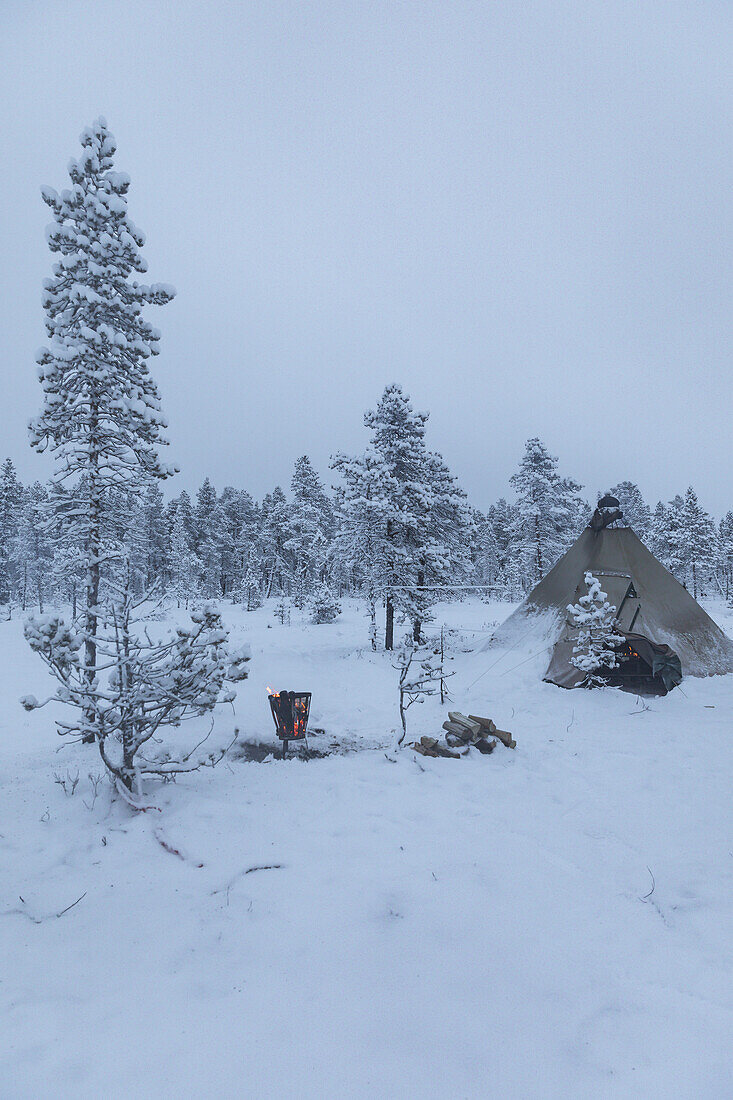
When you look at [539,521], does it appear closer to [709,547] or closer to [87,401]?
[87,401]

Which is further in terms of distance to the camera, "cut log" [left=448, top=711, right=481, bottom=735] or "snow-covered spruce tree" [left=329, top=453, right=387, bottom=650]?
"snow-covered spruce tree" [left=329, top=453, right=387, bottom=650]

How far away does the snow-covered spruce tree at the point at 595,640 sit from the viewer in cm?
1191

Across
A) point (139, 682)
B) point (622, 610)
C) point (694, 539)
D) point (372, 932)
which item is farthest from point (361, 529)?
point (694, 539)

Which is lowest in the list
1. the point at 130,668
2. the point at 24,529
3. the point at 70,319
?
the point at 130,668

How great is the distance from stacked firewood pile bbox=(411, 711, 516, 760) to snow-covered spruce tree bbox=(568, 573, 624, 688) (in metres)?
4.45

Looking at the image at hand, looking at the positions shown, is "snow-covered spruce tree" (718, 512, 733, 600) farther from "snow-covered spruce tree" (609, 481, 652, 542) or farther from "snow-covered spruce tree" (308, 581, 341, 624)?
"snow-covered spruce tree" (308, 581, 341, 624)

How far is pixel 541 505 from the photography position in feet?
98.7

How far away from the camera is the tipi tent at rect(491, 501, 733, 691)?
12.6m

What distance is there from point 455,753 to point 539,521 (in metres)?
25.0

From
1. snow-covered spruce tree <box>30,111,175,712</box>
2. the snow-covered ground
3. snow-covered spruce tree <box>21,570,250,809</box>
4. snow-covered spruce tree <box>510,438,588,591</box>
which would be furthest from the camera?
snow-covered spruce tree <box>510,438,588,591</box>

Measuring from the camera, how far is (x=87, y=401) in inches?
424

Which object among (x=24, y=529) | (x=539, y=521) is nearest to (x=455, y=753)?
(x=539, y=521)

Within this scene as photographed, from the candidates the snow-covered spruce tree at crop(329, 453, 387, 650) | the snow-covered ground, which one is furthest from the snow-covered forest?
the snow-covered ground

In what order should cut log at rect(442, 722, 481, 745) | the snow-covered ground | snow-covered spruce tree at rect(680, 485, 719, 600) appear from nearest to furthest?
the snow-covered ground
cut log at rect(442, 722, 481, 745)
snow-covered spruce tree at rect(680, 485, 719, 600)
